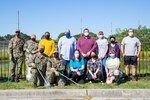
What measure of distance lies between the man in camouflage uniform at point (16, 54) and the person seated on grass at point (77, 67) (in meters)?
1.91

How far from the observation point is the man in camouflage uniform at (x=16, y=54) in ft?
34.2

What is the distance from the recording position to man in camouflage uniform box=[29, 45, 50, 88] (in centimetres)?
954

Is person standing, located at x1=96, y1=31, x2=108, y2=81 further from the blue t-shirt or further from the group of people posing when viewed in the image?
the blue t-shirt

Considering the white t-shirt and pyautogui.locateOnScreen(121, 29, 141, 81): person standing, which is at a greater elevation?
pyautogui.locateOnScreen(121, 29, 141, 81): person standing

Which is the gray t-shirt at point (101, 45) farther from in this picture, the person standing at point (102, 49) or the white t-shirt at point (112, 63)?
the white t-shirt at point (112, 63)

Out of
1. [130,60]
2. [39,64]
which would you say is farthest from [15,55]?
[130,60]

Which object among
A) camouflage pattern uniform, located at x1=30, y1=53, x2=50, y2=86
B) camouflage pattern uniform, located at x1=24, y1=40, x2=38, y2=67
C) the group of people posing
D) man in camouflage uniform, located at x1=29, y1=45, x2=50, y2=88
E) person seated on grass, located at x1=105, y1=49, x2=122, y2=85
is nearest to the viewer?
man in camouflage uniform, located at x1=29, y1=45, x2=50, y2=88

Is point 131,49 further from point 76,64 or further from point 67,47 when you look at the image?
point 67,47

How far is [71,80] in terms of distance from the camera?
1006cm

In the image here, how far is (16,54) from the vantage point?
10469 mm

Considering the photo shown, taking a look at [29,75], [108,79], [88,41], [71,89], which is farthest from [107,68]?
[29,75]

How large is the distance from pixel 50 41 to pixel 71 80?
63.4 inches

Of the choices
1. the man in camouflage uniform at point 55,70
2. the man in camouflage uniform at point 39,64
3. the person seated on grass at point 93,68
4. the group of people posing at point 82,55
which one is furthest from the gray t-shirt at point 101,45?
the man in camouflage uniform at point 39,64

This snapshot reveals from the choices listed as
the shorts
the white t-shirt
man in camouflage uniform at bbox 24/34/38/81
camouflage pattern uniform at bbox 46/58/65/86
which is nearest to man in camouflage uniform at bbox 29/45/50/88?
camouflage pattern uniform at bbox 46/58/65/86
